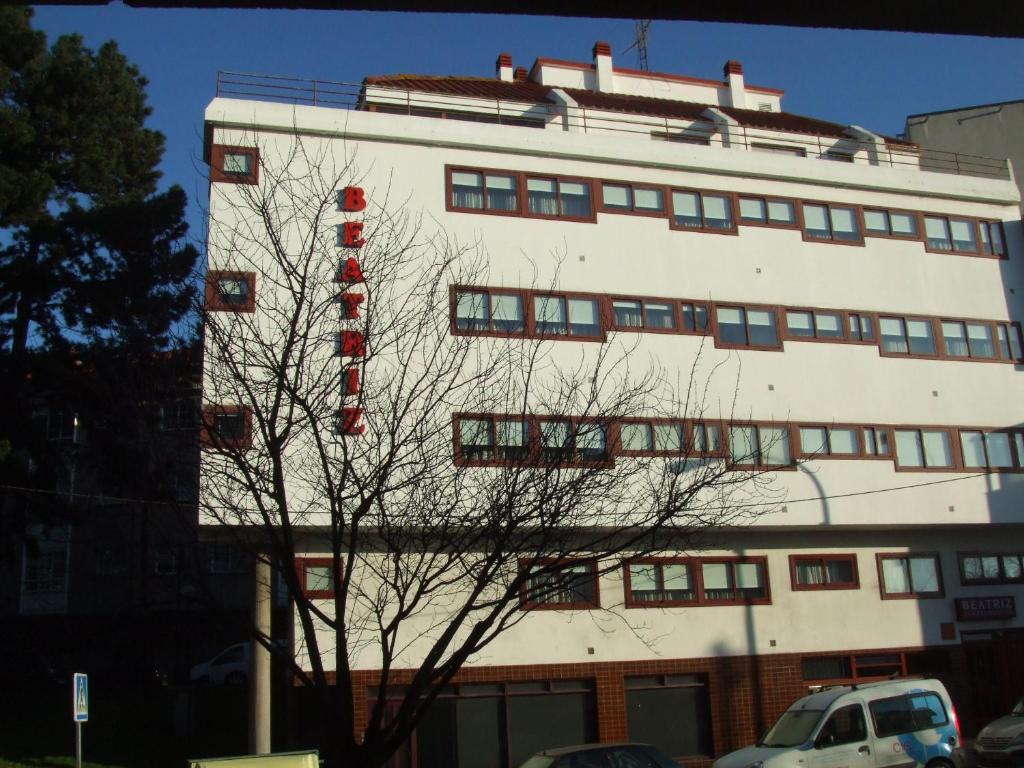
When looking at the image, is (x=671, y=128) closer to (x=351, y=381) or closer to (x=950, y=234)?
(x=950, y=234)

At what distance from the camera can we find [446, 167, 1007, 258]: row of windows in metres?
24.5

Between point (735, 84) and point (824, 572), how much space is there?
20448 millimetres

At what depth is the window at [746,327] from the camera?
2516 centimetres

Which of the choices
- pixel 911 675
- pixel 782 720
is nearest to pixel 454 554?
pixel 782 720

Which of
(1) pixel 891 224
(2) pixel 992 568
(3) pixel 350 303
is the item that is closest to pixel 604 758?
(3) pixel 350 303

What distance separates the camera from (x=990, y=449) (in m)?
26.5

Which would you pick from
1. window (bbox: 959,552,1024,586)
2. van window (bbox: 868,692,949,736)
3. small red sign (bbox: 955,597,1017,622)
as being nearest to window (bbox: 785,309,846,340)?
window (bbox: 959,552,1024,586)

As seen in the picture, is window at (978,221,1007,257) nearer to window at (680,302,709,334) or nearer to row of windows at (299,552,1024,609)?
row of windows at (299,552,1024,609)

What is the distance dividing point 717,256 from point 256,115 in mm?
11235

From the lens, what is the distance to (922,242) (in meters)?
27.8

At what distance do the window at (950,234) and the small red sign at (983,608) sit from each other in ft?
29.8

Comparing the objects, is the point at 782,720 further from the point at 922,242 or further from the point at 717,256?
the point at 922,242

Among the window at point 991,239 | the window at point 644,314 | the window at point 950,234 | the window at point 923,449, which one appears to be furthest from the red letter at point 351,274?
the window at point 991,239

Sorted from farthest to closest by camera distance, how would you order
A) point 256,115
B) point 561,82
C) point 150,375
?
1. point 561,82
2. point 256,115
3. point 150,375
